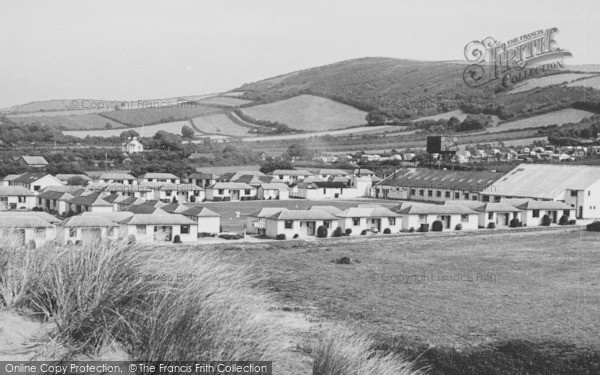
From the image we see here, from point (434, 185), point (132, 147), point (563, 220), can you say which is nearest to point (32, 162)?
point (132, 147)

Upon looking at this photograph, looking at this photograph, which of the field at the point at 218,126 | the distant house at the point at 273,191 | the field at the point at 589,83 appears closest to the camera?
the distant house at the point at 273,191

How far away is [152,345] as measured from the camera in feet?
24.0

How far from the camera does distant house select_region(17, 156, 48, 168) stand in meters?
83.8

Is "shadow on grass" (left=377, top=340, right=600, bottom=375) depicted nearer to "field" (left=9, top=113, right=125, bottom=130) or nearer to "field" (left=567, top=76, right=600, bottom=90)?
"field" (left=9, top=113, right=125, bottom=130)

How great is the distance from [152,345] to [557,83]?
149212mm

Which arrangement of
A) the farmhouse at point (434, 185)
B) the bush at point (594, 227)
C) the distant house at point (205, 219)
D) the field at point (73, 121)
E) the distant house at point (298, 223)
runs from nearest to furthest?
the distant house at point (205, 219) < the distant house at point (298, 223) < the bush at point (594, 227) < the farmhouse at point (434, 185) < the field at point (73, 121)

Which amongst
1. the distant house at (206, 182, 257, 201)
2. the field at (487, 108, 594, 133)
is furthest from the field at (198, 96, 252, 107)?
the distant house at (206, 182, 257, 201)

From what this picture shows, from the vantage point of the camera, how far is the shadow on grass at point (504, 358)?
16203 mm

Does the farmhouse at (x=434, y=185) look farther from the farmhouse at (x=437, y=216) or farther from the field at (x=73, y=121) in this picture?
the field at (x=73, y=121)

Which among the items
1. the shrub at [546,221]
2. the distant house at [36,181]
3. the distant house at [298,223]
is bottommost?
the shrub at [546,221]

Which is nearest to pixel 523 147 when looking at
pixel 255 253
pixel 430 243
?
pixel 430 243

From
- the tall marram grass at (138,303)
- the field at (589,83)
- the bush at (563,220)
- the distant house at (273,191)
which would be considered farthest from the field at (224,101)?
the tall marram grass at (138,303)

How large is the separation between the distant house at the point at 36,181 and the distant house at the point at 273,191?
65.4 ft

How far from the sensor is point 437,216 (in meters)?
52.3
